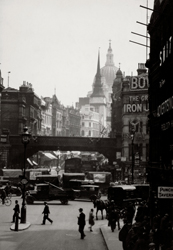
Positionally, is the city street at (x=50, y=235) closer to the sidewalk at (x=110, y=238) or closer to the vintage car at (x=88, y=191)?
the sidewalk at (x=110, y=238)

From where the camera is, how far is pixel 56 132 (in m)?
173

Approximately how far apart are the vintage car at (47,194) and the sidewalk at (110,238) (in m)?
15.1

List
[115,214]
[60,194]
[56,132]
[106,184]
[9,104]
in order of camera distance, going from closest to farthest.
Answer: [115,214]
[60,194]
[106,184]
[9,104]
[56,132]

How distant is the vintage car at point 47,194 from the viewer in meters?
48.2

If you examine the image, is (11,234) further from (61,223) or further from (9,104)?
(9,104)

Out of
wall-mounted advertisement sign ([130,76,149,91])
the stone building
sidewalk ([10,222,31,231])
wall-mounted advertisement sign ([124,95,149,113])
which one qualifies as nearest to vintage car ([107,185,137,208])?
sidewalk ([10,222,31,231])

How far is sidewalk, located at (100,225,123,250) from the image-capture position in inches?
973

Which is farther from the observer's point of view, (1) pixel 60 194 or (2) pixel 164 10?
(1) pixel 60 194

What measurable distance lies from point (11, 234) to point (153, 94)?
18.8 metres

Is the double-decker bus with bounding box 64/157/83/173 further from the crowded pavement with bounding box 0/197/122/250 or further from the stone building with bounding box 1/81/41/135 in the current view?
the crowded pavement with bounding box 0/197/122/250

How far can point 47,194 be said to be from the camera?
1907 inches

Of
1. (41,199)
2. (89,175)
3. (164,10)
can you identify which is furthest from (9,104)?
(164,10)

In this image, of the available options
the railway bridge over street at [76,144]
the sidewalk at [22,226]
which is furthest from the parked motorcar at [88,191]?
the railway bridge over street at [76,144]

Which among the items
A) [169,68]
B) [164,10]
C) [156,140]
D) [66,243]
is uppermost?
[164,10]
